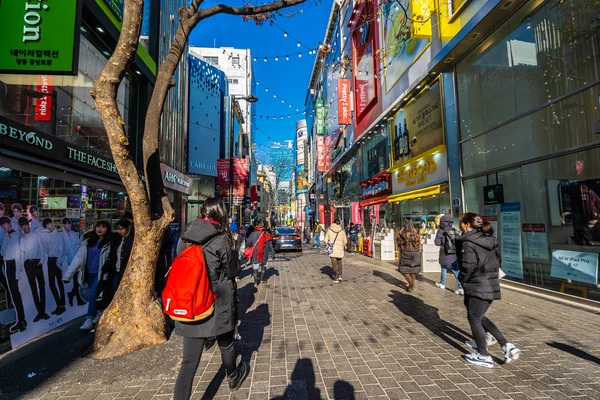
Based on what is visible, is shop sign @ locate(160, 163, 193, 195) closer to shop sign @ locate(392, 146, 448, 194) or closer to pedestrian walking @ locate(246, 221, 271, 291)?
pedestrian walking @ locate(246, 221, 271, 291)

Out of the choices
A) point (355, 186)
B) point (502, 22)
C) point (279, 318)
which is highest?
point (502, 22)

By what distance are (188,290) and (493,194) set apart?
908 centimetres

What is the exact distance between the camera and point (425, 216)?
41.3ft

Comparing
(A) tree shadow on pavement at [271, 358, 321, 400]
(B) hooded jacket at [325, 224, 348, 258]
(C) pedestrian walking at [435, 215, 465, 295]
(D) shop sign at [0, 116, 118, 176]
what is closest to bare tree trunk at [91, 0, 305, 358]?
(A) tree shadow on pavement at [271, 358, 321, 400]

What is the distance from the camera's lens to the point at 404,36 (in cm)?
1318

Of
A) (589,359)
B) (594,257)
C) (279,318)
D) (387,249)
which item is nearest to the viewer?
(589,359)

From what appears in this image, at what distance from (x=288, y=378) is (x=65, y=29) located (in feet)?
27.0

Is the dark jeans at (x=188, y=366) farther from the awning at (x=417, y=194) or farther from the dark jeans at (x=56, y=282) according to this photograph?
the awning at (x=417, y=194)

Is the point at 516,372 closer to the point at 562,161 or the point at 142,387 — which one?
the point at 142,387

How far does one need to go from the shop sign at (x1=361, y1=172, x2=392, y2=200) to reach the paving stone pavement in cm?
1023

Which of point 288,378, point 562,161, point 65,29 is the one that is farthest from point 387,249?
point 65,29

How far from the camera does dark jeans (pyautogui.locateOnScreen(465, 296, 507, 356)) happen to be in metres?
3.47

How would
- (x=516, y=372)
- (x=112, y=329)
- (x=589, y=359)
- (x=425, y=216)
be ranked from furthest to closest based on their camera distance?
(x=425, y=216), (x=112, y=329), (x=589, y=359), (x=516, y=372)

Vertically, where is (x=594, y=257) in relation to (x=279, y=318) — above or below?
above
